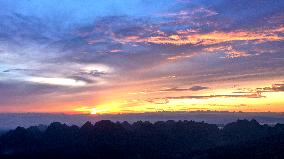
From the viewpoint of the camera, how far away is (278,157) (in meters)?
192

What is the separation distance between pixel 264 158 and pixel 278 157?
9.50 m

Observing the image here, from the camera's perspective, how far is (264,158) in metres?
200
